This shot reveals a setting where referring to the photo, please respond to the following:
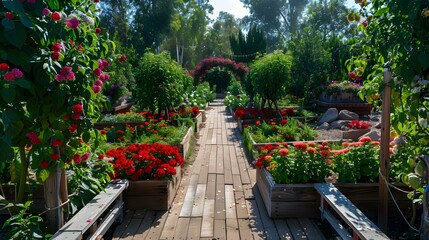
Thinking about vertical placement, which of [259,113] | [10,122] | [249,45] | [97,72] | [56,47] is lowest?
[259,113]

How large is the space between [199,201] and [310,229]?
1290 millimetres

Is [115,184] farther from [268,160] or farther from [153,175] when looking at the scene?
[268,160]

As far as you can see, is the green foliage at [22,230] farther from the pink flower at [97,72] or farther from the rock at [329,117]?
the rock at [329,117]

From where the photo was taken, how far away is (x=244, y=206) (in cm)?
379

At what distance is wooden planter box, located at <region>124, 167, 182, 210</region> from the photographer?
361 cm

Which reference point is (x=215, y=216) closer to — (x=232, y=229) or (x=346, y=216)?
(x=232, y=229)

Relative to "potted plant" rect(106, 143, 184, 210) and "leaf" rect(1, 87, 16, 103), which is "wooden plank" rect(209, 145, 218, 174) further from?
"leaf" rect(1, 87, 16, 103)

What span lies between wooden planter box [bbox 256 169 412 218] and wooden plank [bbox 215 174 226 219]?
19.8 inches

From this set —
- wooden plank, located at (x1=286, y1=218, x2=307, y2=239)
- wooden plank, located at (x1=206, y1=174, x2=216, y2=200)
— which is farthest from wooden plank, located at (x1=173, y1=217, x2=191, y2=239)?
wooden plank, located at (x1=286, y1=218, x2=307, y2=239)

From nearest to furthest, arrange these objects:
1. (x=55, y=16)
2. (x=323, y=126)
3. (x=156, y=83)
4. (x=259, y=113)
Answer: (x=55, y=16) < (x=156, y=83) < (x=323, y=126) < (x=259, y=113)

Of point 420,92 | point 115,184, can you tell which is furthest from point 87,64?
point 420,92

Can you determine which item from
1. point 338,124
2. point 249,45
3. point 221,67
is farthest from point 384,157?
point 249,45

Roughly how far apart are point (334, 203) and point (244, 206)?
1218mm

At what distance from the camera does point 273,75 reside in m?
8.75
